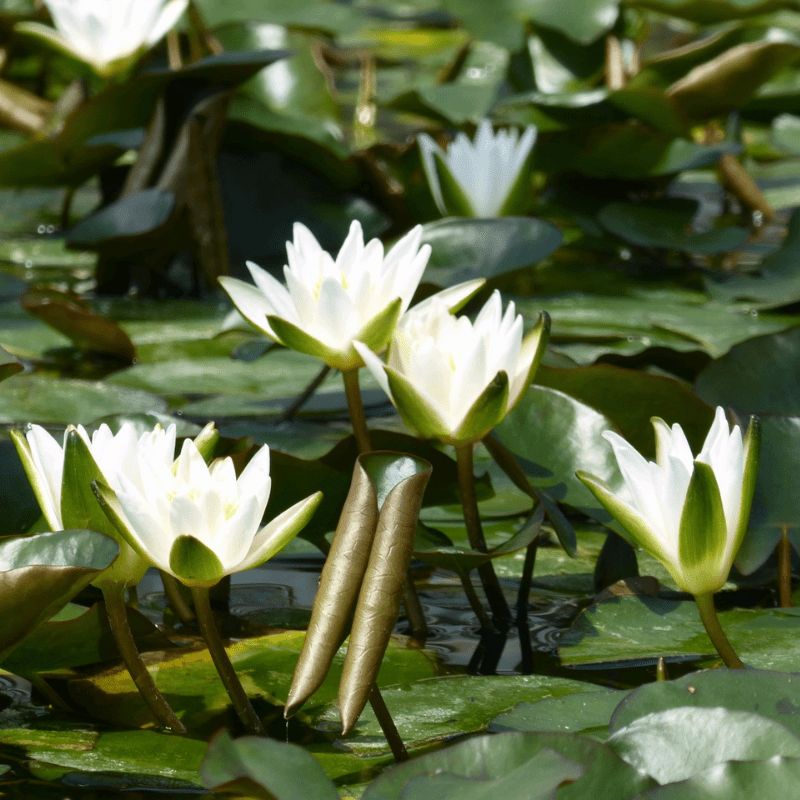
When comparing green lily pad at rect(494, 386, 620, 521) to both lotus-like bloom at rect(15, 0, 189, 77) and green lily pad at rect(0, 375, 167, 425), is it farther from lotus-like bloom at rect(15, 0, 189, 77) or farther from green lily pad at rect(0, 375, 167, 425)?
lotus-like bloom at rect(15, 0, 189, 77)

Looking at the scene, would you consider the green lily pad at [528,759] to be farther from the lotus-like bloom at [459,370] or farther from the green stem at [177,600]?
the green stem at [177,600]

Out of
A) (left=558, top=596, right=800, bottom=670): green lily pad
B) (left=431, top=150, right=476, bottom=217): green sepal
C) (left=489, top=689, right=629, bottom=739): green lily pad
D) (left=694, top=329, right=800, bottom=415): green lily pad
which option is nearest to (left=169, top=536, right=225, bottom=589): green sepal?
(left=489, top=689, right=629, bottom=739): green lily pad

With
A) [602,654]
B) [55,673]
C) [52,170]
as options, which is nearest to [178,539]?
A: [55,673]

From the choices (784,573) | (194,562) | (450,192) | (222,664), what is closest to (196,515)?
(194,562)

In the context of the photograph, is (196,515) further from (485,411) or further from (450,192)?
(450,192)

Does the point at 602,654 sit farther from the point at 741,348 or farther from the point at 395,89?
the point at 395,89
